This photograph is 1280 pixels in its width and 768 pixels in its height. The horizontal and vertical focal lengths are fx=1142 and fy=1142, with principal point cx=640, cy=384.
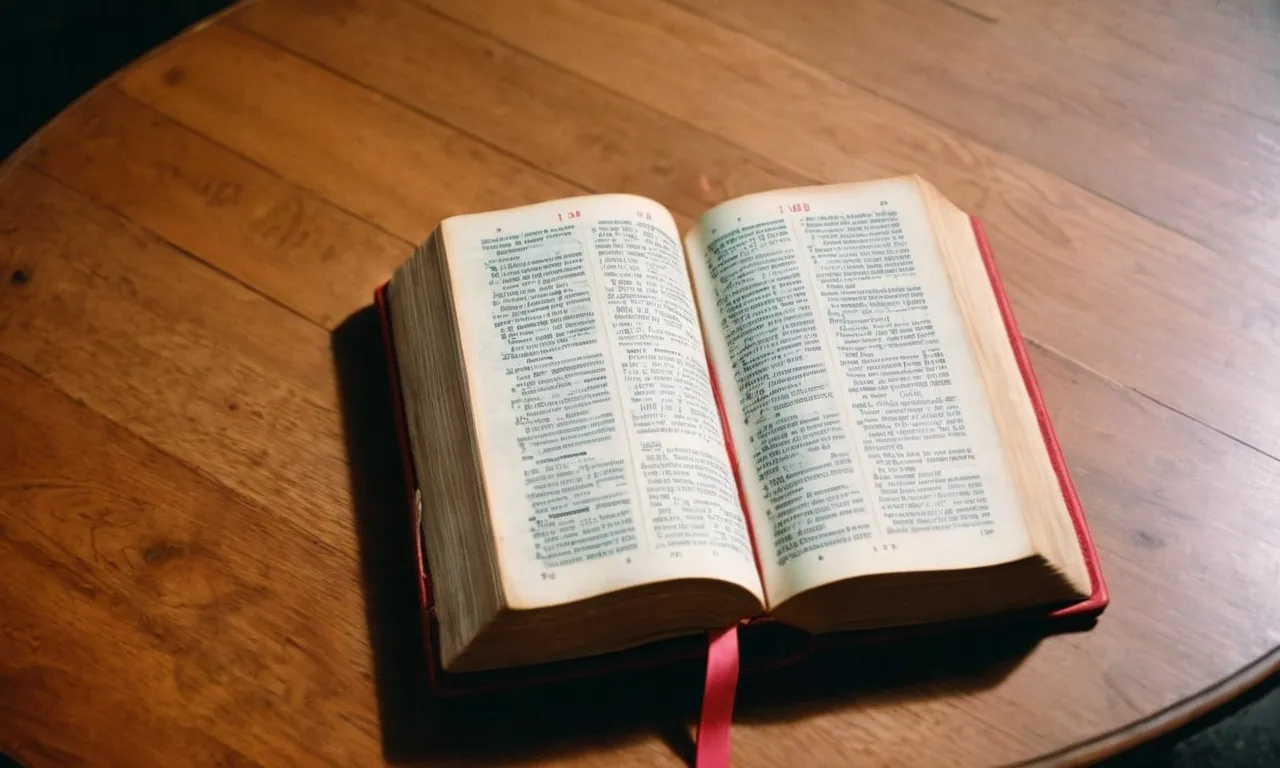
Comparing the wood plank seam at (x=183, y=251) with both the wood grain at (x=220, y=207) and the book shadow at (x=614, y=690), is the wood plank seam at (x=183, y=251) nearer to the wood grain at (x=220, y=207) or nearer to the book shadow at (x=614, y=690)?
the wood grain at (x=220, y=207)

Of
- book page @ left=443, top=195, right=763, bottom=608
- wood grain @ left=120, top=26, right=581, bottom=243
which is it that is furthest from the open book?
wood grain @ left=120, top=26, right=581, bottom=243

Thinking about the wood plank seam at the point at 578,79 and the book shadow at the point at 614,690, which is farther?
the wood plank seam at the point at 578,79

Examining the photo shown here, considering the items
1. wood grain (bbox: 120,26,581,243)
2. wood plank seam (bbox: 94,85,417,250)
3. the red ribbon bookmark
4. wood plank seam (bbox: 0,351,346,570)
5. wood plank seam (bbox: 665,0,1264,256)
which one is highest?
wood plank seam (bbox: 665,0,1264,256)

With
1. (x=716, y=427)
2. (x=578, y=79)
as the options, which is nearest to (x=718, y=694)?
(x=716, y=427)

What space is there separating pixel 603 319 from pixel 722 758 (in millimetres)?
253

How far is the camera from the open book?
598 millimetres

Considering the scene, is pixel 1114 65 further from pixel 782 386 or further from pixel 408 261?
pixel 408 261

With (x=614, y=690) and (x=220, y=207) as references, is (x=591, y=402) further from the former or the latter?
(x=220, y=207)

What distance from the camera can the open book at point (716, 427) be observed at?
0.60 metres

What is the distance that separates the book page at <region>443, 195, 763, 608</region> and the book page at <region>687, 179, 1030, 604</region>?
2cm

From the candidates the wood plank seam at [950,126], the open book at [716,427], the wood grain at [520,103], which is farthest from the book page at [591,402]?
the wood plank seam at [950,126]

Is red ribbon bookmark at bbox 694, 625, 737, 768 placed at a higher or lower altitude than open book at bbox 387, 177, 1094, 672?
lower

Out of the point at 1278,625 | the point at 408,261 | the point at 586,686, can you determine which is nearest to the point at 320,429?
the point at 408,261

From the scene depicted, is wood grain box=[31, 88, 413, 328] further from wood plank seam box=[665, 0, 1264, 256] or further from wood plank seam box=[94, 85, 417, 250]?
wood plank seam box=[665, 0, 1264, 256]
